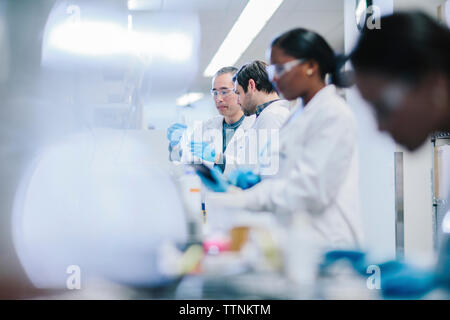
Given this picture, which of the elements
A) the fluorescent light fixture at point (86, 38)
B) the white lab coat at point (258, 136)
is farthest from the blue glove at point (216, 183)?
the fluorescent light fixture at point (86, 38)

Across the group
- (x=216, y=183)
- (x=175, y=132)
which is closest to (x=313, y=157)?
(x=216, y=183)

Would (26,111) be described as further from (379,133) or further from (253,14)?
(379,133)

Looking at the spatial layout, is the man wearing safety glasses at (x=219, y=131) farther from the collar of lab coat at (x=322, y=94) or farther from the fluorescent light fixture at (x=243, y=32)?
the collar of lab coat at (x=322, y=94)

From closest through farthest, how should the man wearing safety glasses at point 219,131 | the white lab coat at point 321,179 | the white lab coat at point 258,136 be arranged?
1. the white lab coat at point 321,179
2. the white lab coat at point 258,136
3. the man wearing safety glasses at point 219,131

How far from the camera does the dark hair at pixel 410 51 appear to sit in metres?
1.30

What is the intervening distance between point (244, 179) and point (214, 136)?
0.36 metres

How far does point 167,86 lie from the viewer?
164 cm

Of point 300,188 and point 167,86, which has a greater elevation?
point 167,86

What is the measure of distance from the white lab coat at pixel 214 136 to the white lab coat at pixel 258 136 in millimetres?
22

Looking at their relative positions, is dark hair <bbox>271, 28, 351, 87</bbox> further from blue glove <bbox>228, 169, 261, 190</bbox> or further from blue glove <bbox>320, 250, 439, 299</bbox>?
blue glove <bbox>320, 250, 439, 299</bbox>

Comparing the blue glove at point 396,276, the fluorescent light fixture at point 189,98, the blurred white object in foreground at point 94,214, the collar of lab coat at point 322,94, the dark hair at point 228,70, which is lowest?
the blue glove at point 396,276

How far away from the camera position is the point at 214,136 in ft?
5.61
